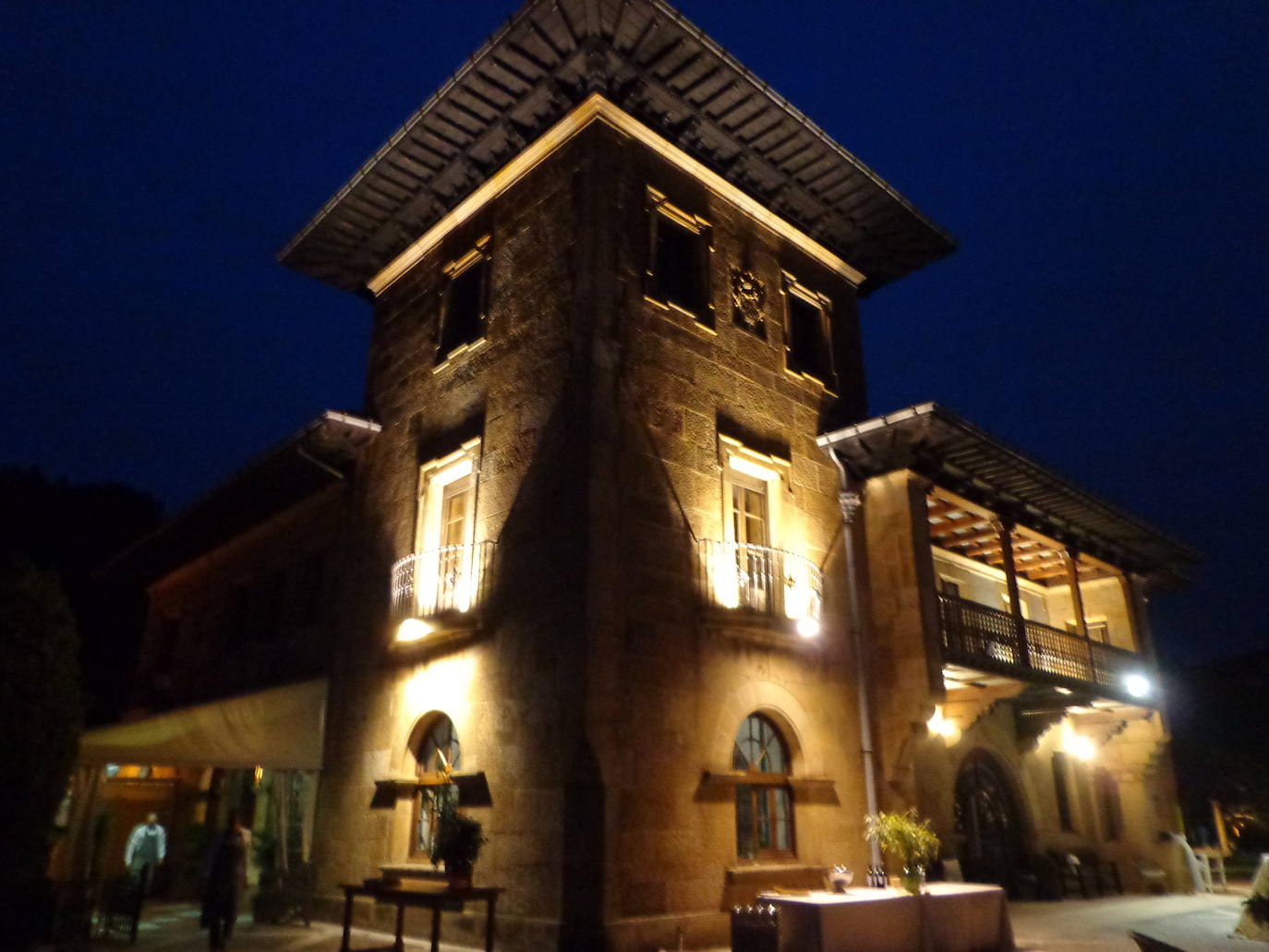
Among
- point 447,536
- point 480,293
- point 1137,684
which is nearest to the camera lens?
point 447,536

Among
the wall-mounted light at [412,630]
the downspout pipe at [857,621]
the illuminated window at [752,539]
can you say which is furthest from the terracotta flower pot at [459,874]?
the downspout pipe at [857,621]

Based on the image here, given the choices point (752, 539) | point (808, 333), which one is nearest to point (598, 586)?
point (752, 539)

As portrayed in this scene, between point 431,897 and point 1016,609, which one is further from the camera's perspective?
point 1016,609

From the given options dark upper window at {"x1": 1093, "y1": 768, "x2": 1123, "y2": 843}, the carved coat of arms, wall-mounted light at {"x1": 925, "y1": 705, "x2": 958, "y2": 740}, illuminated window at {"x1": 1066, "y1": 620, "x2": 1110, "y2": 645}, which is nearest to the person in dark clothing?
the carved coat of arms

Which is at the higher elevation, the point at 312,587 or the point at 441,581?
the point at 312,587

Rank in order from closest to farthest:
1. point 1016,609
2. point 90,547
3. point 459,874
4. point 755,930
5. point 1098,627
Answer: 1. point 755,930
2. point 459,874
3. point 1016,609
4. point 1098,627
5. point 90,547

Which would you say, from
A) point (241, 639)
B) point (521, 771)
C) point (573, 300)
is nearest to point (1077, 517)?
point (573, 300)

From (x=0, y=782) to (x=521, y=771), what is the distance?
462 cm

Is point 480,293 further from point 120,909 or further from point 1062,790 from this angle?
point 1062,790

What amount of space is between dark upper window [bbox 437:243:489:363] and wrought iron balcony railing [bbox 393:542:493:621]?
3.13 meters

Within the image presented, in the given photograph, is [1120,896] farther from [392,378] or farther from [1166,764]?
[392,378]

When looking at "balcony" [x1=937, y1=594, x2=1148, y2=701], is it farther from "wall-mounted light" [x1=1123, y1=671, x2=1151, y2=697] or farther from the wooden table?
the wooden table

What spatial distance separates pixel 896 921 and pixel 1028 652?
6.83 m

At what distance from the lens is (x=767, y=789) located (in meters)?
11.3
